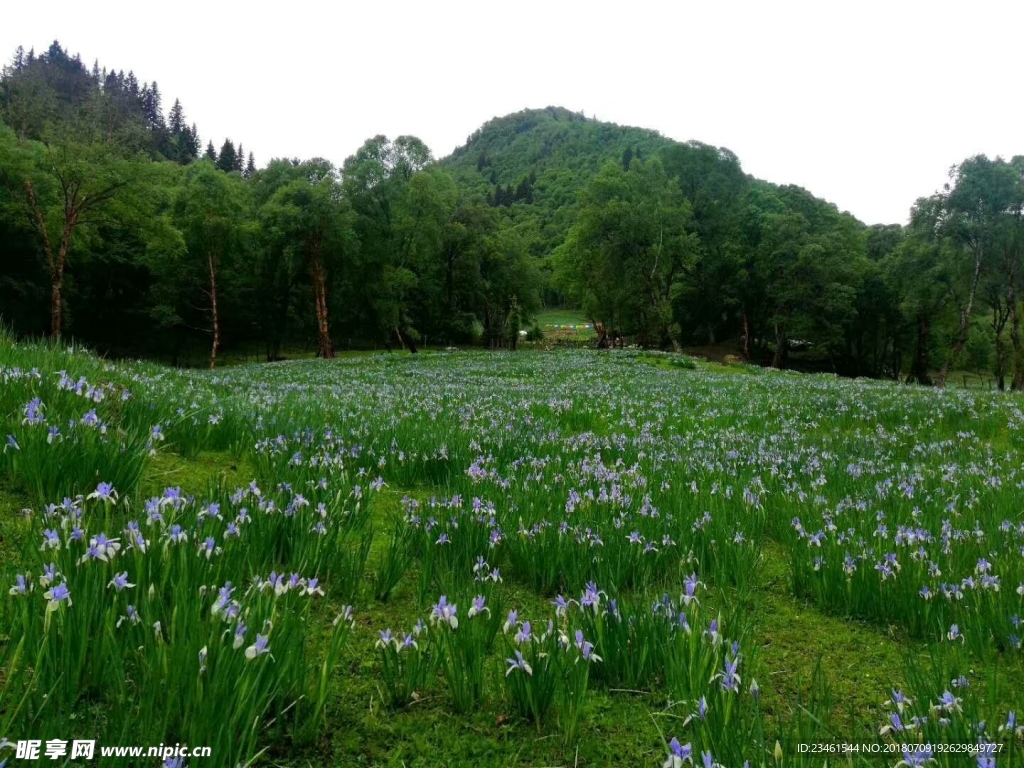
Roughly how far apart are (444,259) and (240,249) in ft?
64.7

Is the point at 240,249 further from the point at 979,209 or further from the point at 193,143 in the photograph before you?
the point at 193,143

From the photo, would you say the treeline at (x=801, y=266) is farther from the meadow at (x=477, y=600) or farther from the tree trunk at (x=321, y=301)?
the meadow at (x=477, y=600)

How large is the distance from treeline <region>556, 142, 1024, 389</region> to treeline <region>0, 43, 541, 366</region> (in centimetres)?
1265

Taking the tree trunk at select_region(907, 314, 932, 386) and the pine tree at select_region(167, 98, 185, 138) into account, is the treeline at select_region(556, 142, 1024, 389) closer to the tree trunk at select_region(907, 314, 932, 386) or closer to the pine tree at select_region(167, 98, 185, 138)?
the tree trunk at select_region(907, 314, 932, 386)

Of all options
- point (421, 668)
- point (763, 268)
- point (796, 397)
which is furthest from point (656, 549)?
point (763, 268)

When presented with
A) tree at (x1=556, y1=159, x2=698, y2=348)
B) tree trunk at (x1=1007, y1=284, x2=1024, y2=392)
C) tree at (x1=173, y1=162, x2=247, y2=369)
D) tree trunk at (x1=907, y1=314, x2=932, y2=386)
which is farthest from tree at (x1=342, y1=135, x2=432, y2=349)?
tree trunk at (x1=907, y1=314, x2=932, y2=386)

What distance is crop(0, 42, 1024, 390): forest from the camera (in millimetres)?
36438

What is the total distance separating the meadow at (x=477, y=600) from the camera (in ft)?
5.97

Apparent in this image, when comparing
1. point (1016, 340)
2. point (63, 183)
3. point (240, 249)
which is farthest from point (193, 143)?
point (1016, 340)

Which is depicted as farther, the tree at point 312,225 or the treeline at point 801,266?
the tree at point 312,225

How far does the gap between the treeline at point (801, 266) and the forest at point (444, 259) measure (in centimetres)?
21

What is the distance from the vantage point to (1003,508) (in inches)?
198

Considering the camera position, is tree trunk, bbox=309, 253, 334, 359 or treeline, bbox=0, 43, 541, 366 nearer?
treeline, bbox=0, 43, 541, 366

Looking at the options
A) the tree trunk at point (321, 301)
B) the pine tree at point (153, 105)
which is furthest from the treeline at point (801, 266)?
the pine tree at point (153, 105)
